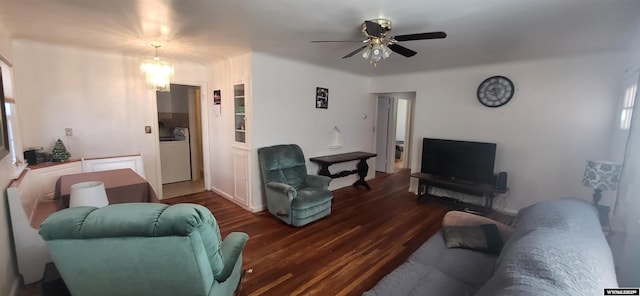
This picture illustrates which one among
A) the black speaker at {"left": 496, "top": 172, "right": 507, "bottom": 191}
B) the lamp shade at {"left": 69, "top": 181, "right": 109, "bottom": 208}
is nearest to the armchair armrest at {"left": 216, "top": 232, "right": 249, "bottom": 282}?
the lamp shade at {"left": 69, "top": 181, "right": 109, "bottom": 208}

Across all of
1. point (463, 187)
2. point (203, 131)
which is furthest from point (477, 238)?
point (203, 131)

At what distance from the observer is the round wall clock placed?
3758 millimetres

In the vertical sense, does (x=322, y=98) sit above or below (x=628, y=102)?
above

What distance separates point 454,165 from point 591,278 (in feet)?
10.9

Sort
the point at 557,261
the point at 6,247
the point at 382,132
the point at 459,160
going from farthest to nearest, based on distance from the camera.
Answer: the point at 382,132 → the point at 459,160 → the point at 6,247 → the point at 557,261

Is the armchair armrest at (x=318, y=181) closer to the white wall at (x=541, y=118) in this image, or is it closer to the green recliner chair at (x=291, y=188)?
the green recliner chair at (x=291, y=188)

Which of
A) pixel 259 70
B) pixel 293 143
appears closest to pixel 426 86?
pixel 293 143

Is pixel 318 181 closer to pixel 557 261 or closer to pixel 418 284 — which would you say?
pixel 418 284

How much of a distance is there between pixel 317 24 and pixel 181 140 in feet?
13.8

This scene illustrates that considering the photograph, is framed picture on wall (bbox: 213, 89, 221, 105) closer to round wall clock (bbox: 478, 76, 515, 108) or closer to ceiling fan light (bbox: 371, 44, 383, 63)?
ceiling fan light (bbox: 371, 44, 383, 63)

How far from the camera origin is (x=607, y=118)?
3135 millimetres

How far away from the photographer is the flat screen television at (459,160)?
12.3ft

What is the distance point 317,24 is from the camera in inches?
92.2

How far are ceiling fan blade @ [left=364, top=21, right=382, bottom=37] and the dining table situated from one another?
2.59m
